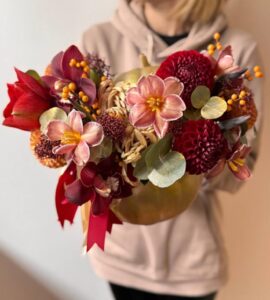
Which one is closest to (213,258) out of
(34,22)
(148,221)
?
(148,221)

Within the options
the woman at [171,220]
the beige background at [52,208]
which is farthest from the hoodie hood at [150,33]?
the beige background at [52,208]

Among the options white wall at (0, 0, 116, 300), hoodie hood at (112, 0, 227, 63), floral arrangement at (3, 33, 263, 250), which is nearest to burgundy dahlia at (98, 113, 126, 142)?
floral arrangement at (3, 33, 263, 250)

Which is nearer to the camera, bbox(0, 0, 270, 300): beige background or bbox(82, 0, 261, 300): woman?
bbox(82, 0, 261, 300): woman

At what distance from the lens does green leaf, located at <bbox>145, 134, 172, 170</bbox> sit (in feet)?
1.62

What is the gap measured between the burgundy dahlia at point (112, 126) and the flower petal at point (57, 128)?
4cm

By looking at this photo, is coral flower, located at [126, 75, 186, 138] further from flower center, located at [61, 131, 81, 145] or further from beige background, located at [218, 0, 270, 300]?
beige background, located at [218, 0, 270, 300]

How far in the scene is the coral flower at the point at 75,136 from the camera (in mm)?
475

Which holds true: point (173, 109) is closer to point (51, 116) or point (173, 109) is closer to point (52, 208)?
point (51, 116)

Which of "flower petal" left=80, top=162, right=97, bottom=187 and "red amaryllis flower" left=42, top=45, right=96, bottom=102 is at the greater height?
"red amaryllis flower" left=42, top=45, right=96, bottom=102

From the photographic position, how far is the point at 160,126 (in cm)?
49

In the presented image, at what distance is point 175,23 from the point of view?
0.87m

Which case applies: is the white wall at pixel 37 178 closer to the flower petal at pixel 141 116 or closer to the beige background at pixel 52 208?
the beige background at pixel 52 208

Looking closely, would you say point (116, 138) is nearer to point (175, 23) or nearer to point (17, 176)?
point (175, 23)

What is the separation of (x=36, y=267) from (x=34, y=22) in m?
0.64
